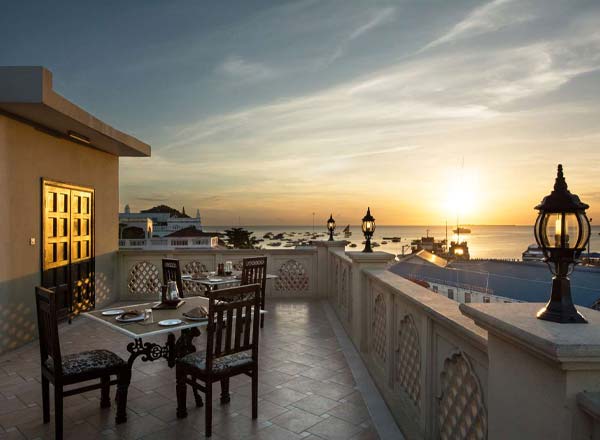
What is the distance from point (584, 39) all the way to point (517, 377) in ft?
18.3

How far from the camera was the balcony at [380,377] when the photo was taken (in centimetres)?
112

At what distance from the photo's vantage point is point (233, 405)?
A: 341cm

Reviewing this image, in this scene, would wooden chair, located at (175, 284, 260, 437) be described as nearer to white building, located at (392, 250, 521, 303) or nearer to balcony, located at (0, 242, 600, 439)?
balcony, located at (0, 242, 600, 439)

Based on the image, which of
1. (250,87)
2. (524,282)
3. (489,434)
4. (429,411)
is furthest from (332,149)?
(489,434)

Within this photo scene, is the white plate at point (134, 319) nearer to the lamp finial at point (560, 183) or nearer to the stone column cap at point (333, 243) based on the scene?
the lamp finial at point (560, 183)

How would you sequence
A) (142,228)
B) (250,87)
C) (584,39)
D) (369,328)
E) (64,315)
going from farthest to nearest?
(142,228) < (250,87) < (64,315) < (584,39) < (369,328)

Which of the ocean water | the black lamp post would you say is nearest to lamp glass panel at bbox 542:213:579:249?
the black lamp post

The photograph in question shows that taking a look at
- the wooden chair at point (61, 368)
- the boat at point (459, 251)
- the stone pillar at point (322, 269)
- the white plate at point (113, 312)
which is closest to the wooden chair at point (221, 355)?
the wooden chair at point (61, 368)

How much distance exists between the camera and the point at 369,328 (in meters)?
4.27

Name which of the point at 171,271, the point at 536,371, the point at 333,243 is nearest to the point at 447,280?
the point at 333,243

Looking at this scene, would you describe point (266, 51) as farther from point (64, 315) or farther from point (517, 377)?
point (517, 377)

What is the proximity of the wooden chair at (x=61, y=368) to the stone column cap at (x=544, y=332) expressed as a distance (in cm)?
269

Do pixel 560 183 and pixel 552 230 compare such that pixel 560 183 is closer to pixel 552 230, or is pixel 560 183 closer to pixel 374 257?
pixel 552 230

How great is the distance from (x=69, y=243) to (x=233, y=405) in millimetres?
4441
